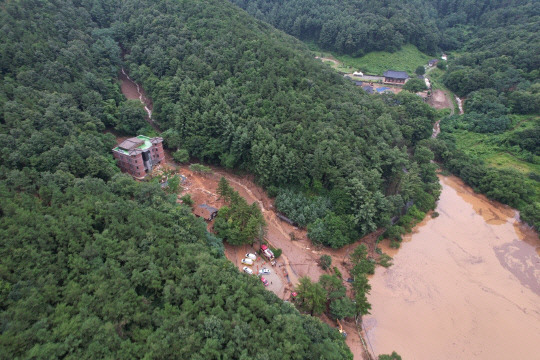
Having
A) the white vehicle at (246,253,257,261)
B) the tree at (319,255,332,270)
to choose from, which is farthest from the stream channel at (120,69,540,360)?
the white vehicle at (246,253,257,261)

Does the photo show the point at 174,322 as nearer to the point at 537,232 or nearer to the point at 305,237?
the point at 305,237

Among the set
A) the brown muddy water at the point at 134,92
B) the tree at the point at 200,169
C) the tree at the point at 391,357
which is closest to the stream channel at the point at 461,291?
the tree at the point at 391,357

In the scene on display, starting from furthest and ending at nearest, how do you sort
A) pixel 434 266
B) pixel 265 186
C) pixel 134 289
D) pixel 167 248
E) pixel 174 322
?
pixel 265 186 → pixel 434 266 → pixel 167 248 → pixel 134 289 → pixel 174 322

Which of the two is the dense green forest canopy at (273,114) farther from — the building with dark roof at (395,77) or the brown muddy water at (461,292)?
the building with dark roof at (395,77)

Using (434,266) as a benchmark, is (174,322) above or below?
above

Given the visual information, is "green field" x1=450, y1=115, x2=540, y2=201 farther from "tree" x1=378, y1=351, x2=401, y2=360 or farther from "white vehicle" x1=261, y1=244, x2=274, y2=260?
"white vehicle" x1=261, y1=244, x2=274, y2=260

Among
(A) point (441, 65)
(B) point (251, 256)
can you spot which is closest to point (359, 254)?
(B) point (251, 256)

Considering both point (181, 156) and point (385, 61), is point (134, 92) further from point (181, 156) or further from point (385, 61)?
point (385, 61)

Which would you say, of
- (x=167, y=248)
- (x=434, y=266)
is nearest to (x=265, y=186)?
(x=167, y=248)
